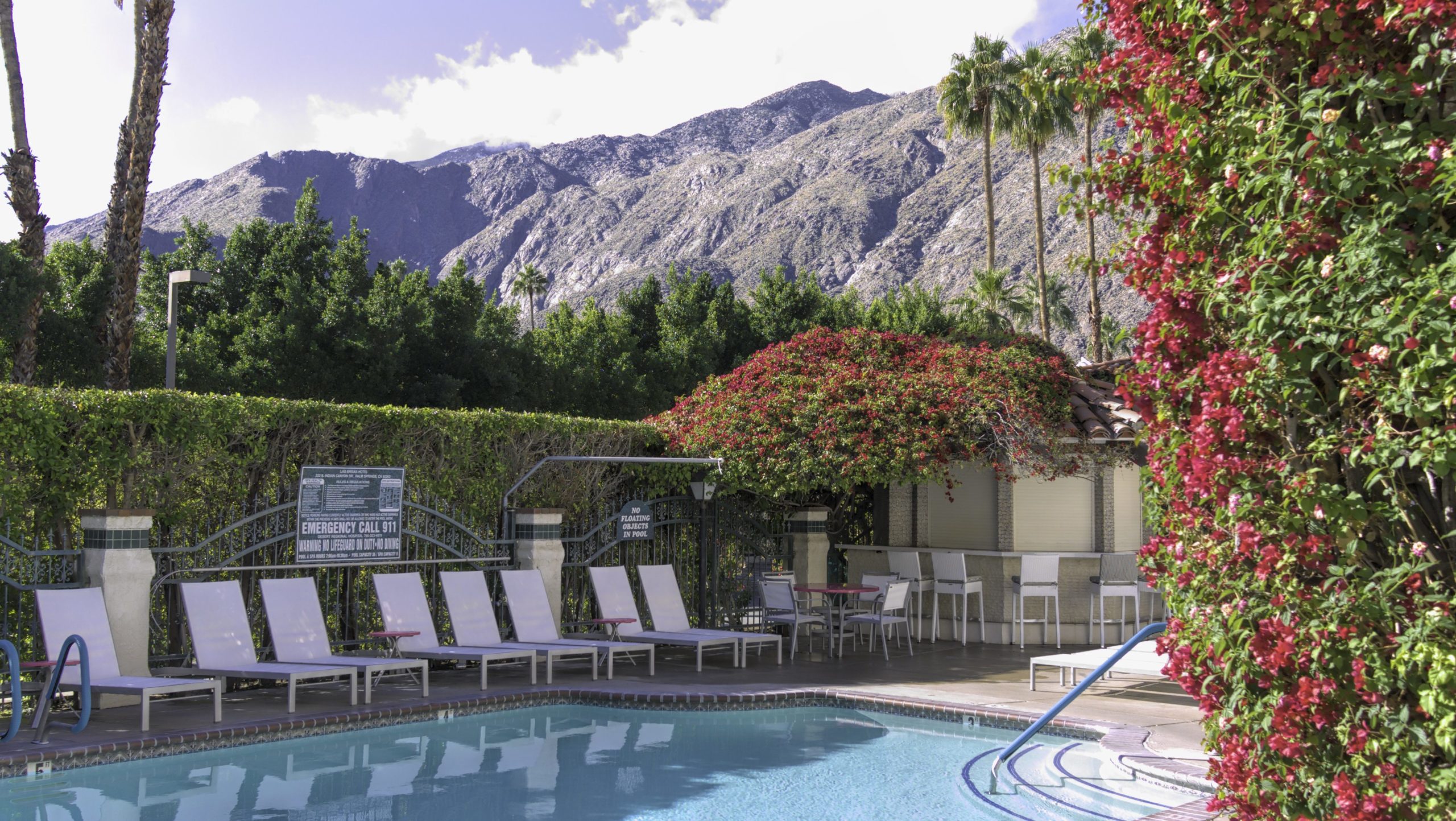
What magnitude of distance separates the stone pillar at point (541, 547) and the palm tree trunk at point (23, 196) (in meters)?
9.92

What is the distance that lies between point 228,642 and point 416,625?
6.46ft

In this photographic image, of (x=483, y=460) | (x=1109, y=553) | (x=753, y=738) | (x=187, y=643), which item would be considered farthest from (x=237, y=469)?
(x=1109, y=553)

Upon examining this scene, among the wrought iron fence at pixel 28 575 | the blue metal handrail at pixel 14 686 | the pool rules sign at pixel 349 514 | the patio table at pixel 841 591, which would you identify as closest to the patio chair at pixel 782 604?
the patio table at pixel 841 591

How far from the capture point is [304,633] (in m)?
10.9

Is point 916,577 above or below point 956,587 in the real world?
above

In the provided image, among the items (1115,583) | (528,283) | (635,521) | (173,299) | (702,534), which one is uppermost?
(528,283)

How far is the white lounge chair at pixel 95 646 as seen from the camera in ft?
29.2

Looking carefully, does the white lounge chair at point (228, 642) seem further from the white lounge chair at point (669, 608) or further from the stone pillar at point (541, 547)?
the white lounge chair at point (669, 608)

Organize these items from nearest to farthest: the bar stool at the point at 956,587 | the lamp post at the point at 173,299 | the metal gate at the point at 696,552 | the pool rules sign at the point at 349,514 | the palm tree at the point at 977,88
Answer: the pool rules sign at the point at 349,514, the lamp post at the point at 173,299, the metal gate at the point at 696,552, the bar stool at the point at 956,587, the palm tree at the point at 977,88

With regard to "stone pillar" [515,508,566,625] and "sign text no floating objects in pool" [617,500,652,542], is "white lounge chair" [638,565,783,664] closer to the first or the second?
"sign text no floating objects in pool" [617,500,652,542]

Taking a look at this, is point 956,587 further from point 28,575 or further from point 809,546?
point 28,575

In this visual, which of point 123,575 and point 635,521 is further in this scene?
point 635,521

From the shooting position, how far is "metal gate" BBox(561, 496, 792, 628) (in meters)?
14.8

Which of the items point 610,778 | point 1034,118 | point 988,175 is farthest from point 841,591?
point 988,175
